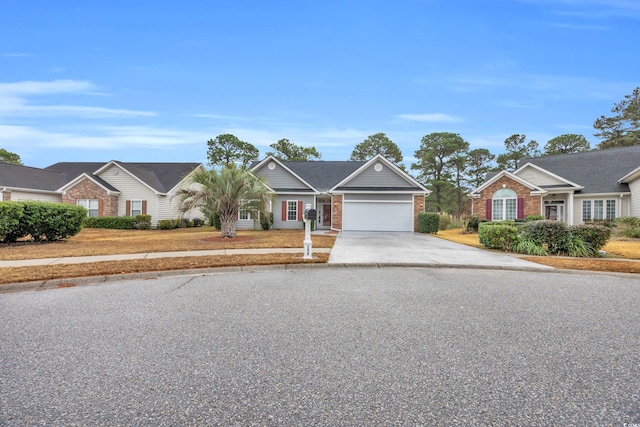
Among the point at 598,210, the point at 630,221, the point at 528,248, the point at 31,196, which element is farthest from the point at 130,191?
the point at 598,210

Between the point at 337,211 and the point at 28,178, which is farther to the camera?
the point at 28,178

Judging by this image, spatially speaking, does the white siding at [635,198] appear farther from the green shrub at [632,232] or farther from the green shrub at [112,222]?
the green shrub at [112,222]

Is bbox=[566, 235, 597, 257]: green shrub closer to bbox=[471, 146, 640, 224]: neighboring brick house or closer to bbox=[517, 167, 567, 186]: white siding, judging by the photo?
bbox=[471, 146, 640, 224]: neighboring brick house

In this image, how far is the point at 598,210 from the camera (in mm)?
21812

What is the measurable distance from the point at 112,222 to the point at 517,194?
30.0 metres

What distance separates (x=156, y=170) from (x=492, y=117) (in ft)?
99.8

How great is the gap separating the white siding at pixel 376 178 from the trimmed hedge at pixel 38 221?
52.3 ft

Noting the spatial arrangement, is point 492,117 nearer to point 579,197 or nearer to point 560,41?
point 579,197

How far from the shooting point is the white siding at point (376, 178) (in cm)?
2261

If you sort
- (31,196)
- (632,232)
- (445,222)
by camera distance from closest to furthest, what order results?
(632,232) → (31,196) → (445,222)

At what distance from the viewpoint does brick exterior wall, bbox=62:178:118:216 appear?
24.1 meters

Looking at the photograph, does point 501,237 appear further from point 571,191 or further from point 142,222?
point 142,222

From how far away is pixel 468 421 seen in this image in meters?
1.97

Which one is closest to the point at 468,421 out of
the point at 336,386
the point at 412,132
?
the point at 336,386
